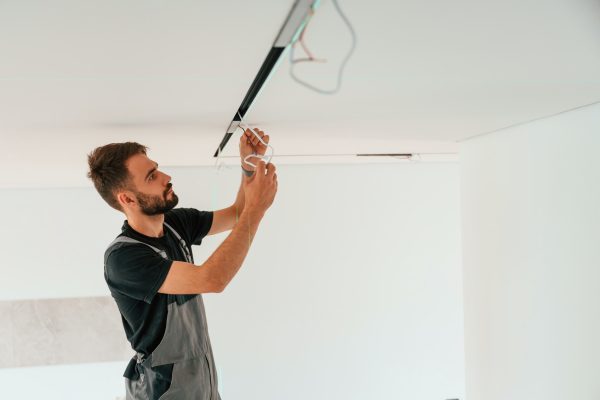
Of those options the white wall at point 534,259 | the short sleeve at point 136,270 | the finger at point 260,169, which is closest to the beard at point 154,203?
the short sleeve at point 136,270

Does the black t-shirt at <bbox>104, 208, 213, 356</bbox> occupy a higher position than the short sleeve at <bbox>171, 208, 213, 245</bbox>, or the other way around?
the short sleeve at <bbox>171, 208, 213, 245</bbox>

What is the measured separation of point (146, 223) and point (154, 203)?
0.11m

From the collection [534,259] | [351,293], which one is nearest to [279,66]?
[534,259]

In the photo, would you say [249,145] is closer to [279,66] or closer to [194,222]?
[194,222]

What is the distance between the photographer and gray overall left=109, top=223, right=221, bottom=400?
1.62m

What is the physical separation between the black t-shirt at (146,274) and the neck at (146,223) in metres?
0.02

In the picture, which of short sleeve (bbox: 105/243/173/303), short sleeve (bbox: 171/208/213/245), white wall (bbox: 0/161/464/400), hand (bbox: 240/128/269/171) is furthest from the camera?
white wall (bbox: 0/161/464/400)

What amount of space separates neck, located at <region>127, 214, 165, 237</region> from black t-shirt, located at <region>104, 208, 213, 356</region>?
2 centimetres

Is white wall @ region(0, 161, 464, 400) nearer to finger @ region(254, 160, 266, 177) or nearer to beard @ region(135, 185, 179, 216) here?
beard @ region(135, 185, 179, 216)

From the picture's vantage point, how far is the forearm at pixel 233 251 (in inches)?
52.6

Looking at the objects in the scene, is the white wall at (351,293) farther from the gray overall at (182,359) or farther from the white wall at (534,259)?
the gray overall at (182,359)

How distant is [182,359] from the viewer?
5.40ft

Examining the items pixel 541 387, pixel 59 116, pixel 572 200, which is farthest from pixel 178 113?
pixel 541 387

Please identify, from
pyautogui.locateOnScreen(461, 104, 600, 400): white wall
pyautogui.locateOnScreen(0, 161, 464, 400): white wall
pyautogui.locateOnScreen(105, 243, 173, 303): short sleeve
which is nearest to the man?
pyautogui.locateOnScreen(105, 243, 173, 303): short sleeve
